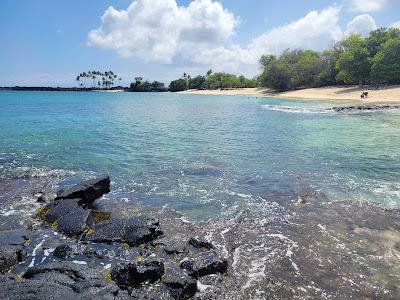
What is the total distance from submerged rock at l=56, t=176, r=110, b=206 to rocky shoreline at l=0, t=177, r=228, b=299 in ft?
1.93

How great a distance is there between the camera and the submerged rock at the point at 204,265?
9.24 meters

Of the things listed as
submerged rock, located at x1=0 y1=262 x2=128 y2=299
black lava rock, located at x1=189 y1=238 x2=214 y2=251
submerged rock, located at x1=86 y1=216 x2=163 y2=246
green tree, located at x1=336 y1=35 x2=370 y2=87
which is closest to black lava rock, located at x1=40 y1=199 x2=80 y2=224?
submerged rock, located at x1=86 y1=216 x2=163 y2=246

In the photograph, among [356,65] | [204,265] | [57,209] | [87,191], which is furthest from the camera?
[356,65]

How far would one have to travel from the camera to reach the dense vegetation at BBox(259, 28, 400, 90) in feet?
295

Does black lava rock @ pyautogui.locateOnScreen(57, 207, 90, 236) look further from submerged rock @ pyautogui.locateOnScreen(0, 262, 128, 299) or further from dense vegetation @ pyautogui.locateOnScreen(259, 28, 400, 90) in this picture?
dense vegetation @ pyautogui.locateOnScreen(259, 28, 400, 90)

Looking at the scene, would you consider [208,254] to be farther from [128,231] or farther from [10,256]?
[10,256]

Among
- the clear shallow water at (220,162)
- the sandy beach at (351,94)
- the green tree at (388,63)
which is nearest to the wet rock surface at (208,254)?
the clear shallow water at (220,162)

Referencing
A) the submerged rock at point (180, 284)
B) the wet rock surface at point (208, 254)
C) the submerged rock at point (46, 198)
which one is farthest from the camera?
the submerged rock at point (46, 198)

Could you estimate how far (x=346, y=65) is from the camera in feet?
332

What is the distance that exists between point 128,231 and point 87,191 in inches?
172

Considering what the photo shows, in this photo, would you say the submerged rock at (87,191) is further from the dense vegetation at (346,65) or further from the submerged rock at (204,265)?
the dense vegetation at (346,65)

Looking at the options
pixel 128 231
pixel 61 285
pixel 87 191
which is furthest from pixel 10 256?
pixel 87 191

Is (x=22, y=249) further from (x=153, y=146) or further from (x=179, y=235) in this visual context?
(x=153, y=146)

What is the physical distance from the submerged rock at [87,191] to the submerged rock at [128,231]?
2958 millimetres
